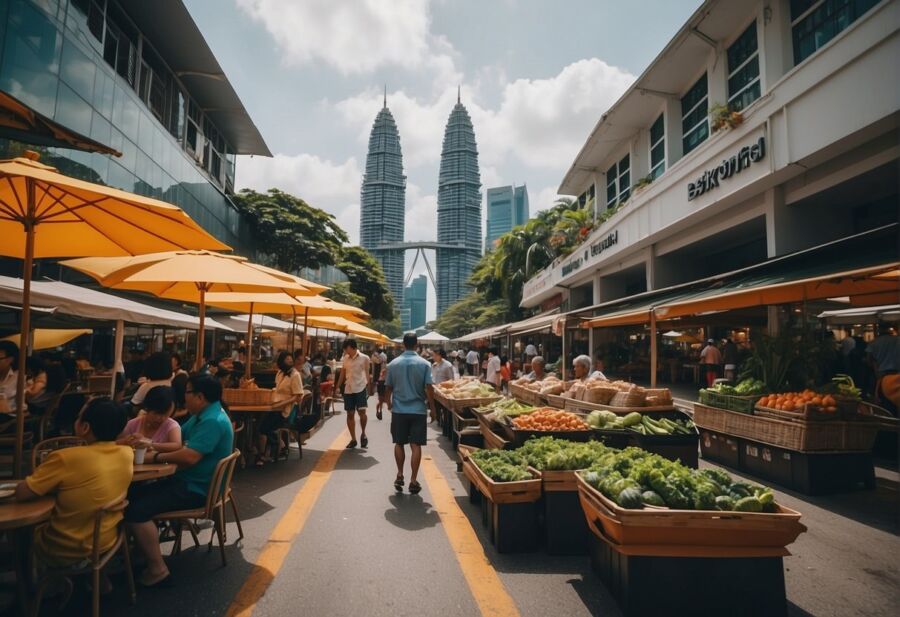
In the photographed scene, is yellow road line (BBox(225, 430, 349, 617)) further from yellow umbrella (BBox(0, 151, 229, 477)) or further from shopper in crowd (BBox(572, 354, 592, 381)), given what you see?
shopper in crowd (BBox(572, 354, 592, 381))

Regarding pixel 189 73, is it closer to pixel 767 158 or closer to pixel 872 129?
pixel 767 158

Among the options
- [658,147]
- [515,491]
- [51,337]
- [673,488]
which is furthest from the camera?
[658,147]

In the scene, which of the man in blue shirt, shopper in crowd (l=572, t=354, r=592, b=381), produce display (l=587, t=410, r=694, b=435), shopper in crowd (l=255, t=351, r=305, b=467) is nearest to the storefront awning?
Result: shopper in crowd (l=572, t=354, r=592, b=381)

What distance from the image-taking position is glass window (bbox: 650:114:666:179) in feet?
57.9

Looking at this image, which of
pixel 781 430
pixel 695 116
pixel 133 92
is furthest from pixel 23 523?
pixel 695 116

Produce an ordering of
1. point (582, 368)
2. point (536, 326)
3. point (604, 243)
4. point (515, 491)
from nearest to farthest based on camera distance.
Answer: point (515, 491) < point (582, 368) < point (536, 326) < point (604, 243)

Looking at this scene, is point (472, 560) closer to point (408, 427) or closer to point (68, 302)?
point (408, 427)

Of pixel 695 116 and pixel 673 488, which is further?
pixel 695 116

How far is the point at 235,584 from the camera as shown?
3.19 metres

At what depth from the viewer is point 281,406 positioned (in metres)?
6.81

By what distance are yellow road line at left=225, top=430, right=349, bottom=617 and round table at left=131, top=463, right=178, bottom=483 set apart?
967mm

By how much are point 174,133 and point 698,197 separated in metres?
Answer: 22.0

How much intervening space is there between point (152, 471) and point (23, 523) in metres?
0.93

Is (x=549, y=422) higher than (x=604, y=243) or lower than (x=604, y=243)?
lower
